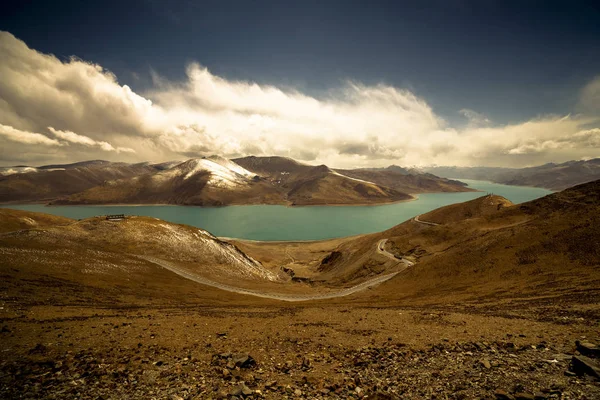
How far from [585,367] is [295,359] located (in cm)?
1168

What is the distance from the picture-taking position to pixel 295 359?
13312 mm

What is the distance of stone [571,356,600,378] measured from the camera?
9203mm

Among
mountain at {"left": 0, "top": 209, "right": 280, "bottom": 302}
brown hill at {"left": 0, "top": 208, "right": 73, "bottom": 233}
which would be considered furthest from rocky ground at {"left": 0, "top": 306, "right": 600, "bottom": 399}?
brown hill at {"left": 0, "top": 208, "right": 73, "bottom": 233}

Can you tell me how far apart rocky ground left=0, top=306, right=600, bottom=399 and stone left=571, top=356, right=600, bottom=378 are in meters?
0.04

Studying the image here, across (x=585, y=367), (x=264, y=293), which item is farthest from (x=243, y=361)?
(x=264, y=293)

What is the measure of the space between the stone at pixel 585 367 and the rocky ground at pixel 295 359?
37mm

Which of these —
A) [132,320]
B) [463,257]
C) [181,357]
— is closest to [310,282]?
[463,257]

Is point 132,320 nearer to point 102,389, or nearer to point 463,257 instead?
point 102,389

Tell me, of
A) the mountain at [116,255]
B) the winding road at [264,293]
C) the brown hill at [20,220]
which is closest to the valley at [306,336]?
the mountain at [116,255]

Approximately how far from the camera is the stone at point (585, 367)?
920 centimetres

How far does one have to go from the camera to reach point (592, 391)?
854cm

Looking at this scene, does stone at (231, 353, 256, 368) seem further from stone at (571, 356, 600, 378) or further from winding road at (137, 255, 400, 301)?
winding road at (137, 255, 400, 301)

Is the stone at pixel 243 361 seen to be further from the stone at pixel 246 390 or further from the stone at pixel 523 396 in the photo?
the stone at pixel 523 396

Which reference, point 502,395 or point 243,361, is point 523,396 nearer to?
point 502,395
